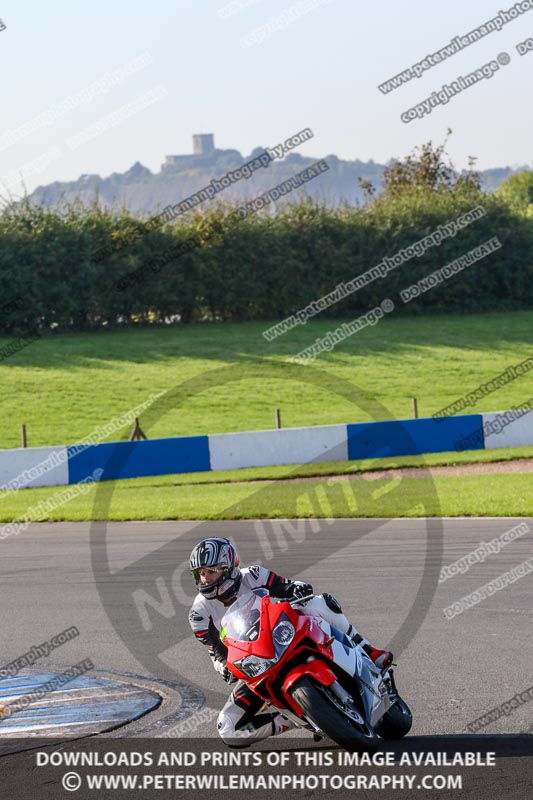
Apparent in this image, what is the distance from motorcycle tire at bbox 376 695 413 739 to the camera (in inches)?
271

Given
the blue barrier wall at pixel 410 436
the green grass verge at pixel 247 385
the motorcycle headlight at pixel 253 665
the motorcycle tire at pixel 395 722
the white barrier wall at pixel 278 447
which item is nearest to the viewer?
the motorcycle headlight at pixel 253 665

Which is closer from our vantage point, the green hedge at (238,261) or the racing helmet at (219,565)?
the racing helmet at (219,565)

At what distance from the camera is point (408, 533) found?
15.0 m

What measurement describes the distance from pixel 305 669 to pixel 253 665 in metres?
0.30

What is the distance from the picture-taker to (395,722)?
6.91 metres

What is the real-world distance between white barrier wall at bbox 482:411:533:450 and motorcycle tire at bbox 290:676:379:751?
62.6 ft

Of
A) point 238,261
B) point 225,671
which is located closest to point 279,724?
point 225,671

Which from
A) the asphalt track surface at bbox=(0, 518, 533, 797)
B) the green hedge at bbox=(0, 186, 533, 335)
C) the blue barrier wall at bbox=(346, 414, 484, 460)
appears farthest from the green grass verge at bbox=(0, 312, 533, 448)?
the asphalt track surface at bbox=(0, 518, 533, 797)

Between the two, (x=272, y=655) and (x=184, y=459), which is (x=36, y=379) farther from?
(x=272, y=655)

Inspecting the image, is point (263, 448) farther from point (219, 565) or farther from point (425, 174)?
point (425, 174)

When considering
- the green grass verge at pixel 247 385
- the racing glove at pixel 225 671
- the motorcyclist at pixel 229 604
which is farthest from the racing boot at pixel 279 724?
the green grass verge at pixel 247 385

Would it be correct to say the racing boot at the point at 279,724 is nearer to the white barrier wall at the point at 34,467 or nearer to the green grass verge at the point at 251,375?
the white barrier wall at the point at 34,467

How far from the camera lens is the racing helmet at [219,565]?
23.0 ft

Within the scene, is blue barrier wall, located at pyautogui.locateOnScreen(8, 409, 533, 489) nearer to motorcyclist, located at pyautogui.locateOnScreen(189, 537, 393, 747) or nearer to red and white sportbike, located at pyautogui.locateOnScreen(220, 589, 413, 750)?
motorcyclist, located at pyautogui.locateOnScreen(189, 537, 393, 747)
